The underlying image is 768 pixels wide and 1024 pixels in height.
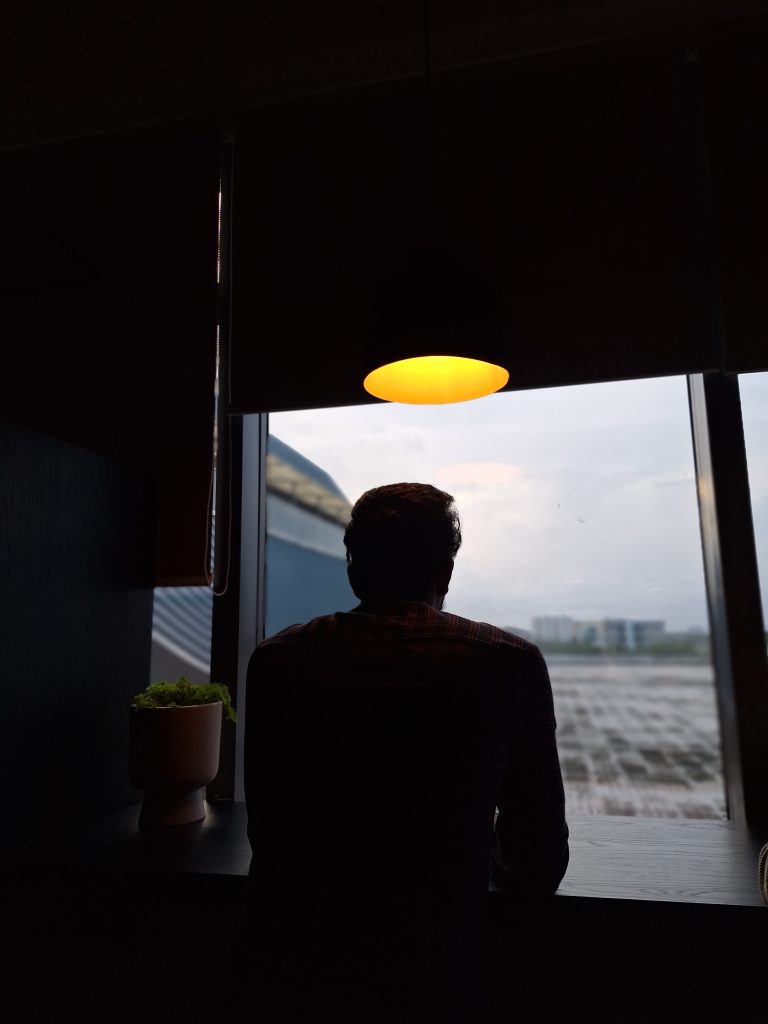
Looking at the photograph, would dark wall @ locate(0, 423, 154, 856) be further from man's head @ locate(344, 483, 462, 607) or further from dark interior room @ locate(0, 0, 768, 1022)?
man's head @ locate(344, 483, 462, 607)

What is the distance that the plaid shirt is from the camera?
920mm

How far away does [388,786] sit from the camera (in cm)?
93

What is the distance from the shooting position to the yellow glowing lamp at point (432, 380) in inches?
62.9

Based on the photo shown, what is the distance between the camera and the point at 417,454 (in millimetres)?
2008

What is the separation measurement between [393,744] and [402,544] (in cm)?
35

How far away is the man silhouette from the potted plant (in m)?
0.67

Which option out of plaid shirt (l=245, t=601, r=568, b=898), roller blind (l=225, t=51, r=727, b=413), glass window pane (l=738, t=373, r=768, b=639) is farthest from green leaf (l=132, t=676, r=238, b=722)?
glass window pane (l=738, t=373, r=768, b=639)

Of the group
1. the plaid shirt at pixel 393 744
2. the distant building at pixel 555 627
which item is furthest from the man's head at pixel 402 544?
the distant building at pixel 555 627

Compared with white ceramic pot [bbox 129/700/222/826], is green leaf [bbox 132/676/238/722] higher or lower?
higher

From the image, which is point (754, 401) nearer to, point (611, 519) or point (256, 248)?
point (611, 519)

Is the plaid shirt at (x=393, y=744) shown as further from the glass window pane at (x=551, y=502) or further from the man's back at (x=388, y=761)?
the glass window pane at (x=551, y=502)

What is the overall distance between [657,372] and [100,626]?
1.76 metres

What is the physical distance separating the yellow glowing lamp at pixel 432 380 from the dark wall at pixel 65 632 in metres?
0.89

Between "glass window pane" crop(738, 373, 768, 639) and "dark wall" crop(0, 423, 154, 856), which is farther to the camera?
"glass window pane" crop(738, 373, 768, 639)
